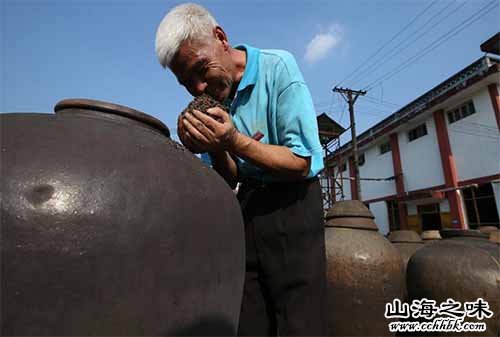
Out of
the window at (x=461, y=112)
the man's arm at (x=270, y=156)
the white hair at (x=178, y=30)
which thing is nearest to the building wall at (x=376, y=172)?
the window at (x=461, y=112)

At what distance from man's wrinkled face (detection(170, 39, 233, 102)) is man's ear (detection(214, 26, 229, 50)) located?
0.12 ft

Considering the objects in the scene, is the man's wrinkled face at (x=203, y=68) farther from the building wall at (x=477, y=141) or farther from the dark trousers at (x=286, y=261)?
the building wall at (x=477, y=141)

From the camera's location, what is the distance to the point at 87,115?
1054 mm

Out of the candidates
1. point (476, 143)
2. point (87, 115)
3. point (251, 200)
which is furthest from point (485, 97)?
point (87, 115)

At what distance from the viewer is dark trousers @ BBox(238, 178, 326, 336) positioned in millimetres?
1356

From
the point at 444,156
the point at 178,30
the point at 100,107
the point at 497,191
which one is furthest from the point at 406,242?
the point at 444,156

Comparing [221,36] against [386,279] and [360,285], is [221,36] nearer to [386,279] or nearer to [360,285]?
[360,285]

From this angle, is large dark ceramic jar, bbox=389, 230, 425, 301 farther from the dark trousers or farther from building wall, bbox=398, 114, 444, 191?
building wall, bbox=398, 114, 444, 191

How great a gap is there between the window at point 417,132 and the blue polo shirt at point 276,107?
14.5 meters

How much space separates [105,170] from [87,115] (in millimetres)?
346

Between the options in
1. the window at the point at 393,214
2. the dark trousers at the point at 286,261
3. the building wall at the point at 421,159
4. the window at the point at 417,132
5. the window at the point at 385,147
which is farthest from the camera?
the window at the point at 385,147

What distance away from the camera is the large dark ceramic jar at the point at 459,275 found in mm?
2908

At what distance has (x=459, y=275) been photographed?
9.86 feet

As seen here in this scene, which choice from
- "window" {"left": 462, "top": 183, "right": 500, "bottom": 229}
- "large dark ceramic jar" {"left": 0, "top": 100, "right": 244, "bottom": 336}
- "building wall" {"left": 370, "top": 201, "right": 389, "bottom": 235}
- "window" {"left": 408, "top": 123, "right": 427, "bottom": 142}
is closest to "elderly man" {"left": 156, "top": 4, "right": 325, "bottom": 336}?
"large dark ceramic jar" {"left": 0, "top": 100, "right": 244, "bottom": 336}
